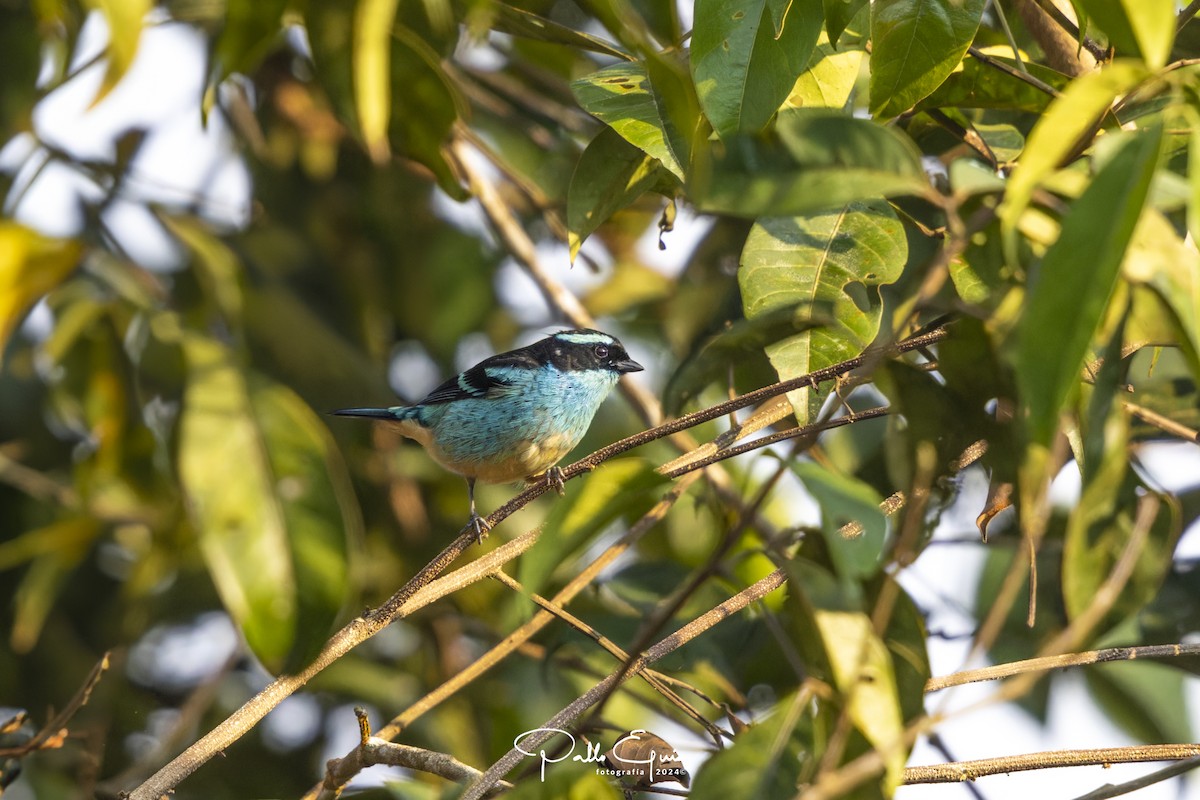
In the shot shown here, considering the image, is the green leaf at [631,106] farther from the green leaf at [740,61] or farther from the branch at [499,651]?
the branch at [499,651]

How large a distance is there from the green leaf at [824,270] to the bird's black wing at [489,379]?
9.04 ft

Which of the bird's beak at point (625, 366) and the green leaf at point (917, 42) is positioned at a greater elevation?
the green leaf at point (917, 42)

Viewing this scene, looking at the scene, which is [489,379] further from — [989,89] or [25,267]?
[989,89]

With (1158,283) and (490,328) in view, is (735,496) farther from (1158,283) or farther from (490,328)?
(490,328)

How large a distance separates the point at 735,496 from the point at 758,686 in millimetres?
624

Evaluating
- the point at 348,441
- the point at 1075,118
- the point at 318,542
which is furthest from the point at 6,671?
the point at 1075,118

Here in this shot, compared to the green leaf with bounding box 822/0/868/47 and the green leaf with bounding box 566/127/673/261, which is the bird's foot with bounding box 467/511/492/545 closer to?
the green leaf with bounding box 566/127/673/261

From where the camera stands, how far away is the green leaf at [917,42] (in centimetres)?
226

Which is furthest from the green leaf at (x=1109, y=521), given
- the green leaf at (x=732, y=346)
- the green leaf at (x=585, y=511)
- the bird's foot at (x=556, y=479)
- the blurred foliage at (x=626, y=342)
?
the bird's foot at (x=556, y=479)

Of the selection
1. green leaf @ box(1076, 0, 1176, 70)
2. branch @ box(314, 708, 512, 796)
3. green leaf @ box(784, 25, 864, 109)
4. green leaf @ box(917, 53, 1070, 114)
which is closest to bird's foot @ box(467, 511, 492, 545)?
branch @ box(314, 708, 512, 796)

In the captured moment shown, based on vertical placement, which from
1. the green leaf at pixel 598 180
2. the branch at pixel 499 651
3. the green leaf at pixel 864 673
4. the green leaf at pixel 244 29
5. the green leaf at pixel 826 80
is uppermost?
the green leaf at pixel 826 80

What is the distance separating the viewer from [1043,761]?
6.96 ft

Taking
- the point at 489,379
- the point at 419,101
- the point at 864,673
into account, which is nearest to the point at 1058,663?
the point at 864,673

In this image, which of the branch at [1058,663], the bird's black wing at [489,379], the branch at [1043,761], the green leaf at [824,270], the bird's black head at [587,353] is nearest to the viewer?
the branch at [1043,761]
